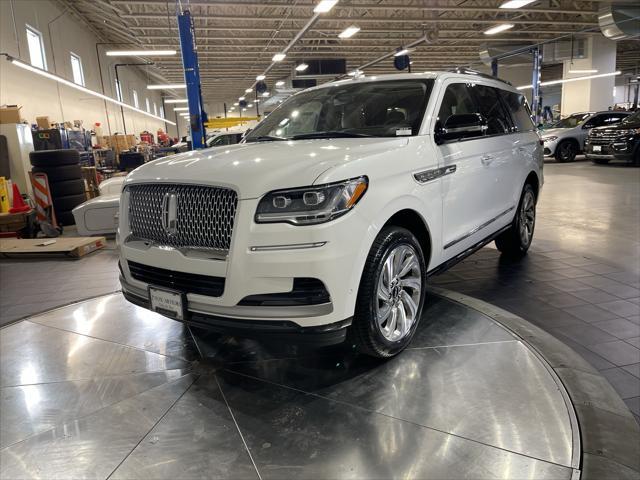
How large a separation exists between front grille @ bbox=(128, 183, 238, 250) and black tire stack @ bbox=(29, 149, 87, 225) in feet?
23.9

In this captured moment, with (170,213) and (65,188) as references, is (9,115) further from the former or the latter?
(170,213)

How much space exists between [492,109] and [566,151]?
1452 centimetres

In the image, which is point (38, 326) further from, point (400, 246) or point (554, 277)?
point (554, 277)

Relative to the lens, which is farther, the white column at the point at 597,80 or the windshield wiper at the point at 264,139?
the white column at the point at 597,80

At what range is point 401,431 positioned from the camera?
2.23m

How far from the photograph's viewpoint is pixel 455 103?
3590mm

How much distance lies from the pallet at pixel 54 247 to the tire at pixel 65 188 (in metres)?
2.32

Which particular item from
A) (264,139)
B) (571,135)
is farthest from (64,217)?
(571,135)

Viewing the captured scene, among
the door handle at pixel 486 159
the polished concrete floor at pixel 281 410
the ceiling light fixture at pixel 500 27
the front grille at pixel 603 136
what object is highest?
the ceiling light fixture at pixel 500 27

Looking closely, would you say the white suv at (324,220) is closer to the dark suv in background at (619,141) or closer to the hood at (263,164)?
the hood at (263,164)

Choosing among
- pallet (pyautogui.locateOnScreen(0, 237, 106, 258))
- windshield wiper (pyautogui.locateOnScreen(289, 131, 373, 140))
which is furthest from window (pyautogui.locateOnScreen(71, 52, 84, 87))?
windshield wiper (pyautogui.locateOnScreen(289, 131, 373, 140))

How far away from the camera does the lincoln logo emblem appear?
2.53 meters

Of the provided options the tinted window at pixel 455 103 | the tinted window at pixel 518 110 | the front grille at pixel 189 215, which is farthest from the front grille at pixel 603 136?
the front grille at pixel 189 215

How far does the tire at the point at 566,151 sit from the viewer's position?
16500mm
